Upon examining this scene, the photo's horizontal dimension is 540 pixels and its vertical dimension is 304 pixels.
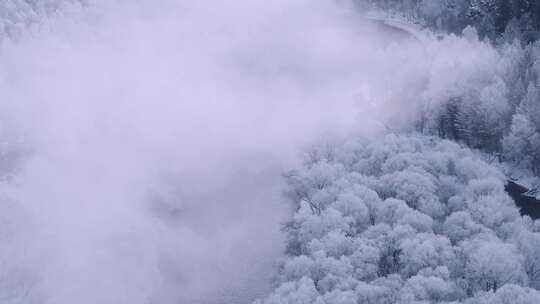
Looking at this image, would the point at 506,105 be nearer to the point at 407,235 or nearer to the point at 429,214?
the point at 429,214

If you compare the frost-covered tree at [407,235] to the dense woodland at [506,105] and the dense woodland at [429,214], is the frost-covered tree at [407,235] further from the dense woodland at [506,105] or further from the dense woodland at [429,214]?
the dense woodland at [506,105]

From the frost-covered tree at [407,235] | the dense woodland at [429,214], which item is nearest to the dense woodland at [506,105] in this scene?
the dense woodland at [429,214]

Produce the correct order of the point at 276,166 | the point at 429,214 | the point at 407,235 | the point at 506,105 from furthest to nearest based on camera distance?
the point at 276,166, the point at 506,105, the point at 429,214, the point at 407,235

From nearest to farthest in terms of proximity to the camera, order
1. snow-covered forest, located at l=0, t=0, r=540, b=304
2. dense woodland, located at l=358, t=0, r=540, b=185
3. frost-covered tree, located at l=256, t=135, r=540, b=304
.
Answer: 1. frost-covered tree, located at l=256, t=135, r=540, b=304
2. snow-covered forest, located at l=0, t=0, r=540, b=304
3. dense woodland, located at l=358, t=0, r=540, b=185

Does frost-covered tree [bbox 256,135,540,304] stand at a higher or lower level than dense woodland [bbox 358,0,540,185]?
lower

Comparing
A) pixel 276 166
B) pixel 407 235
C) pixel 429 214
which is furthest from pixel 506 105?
pixel 407 235

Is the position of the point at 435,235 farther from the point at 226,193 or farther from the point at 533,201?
the point at 226,193

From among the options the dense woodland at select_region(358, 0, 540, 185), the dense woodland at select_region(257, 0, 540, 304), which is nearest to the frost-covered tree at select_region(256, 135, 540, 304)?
the dense woodland at select_region(257, 0, 540, 304)

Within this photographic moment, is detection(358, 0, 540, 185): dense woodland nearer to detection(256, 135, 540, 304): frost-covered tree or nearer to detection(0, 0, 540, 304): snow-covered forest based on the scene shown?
detection(0, 0, 540, 304): snow-covered forest
